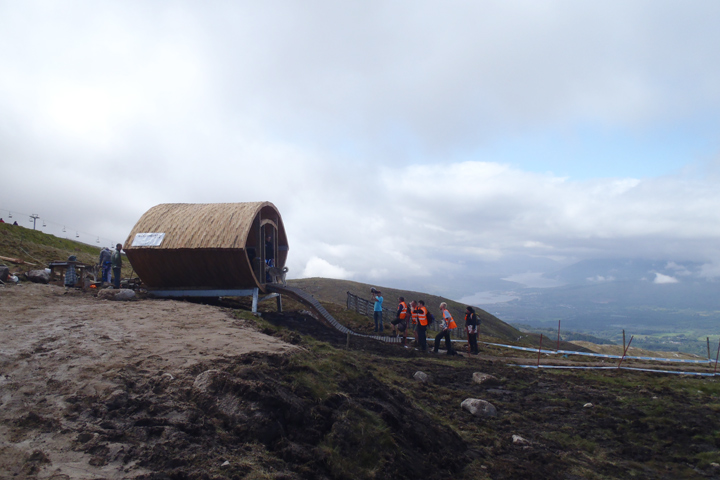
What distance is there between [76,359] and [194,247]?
10.6 metres

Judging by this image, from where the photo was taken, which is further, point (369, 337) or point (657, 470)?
point (369, 337)

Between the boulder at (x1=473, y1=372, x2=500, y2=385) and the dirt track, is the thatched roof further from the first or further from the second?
the boulder at (x1=473, y1=372, x2=500, y2=385)

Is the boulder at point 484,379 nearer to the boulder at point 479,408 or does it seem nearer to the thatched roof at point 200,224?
the boulder at point 479,408

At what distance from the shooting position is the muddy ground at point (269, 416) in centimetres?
491

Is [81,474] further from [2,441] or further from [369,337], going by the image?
[369,337]

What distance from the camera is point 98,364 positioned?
669cm

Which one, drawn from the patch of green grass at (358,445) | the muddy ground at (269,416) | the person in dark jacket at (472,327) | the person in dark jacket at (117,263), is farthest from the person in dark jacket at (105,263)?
the patch of green grass at (358,445)

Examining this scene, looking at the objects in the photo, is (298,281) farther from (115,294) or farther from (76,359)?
(76,359)

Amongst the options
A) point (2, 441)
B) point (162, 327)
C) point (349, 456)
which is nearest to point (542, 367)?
point (349, 456)

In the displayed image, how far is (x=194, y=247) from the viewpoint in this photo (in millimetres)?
17062

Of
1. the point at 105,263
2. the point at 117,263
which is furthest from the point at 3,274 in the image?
the point at 105,263

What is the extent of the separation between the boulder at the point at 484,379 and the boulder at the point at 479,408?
240 cm

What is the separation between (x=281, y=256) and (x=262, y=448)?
65.9 feet

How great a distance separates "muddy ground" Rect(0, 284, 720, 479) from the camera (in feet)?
16.1
